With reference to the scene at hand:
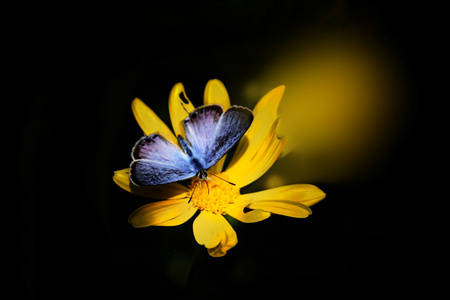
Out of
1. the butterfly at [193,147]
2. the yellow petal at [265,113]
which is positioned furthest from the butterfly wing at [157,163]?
the yellow petal at [265,113]

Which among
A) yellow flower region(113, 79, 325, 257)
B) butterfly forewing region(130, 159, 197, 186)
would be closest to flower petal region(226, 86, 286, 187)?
yellow flower region(113, 79, 325, 257)

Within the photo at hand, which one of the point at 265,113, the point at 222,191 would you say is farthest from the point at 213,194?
the point at 265,113

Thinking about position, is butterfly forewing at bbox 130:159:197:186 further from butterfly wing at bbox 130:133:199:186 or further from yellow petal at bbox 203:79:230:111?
yellow petal at bbox 203:79:230:111

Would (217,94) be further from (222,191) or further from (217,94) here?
(222,191)

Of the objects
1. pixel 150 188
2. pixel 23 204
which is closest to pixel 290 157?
pixel 150 188

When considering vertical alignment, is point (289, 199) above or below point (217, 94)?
below

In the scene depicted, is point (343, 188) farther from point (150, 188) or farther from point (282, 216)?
point (150, 188)
